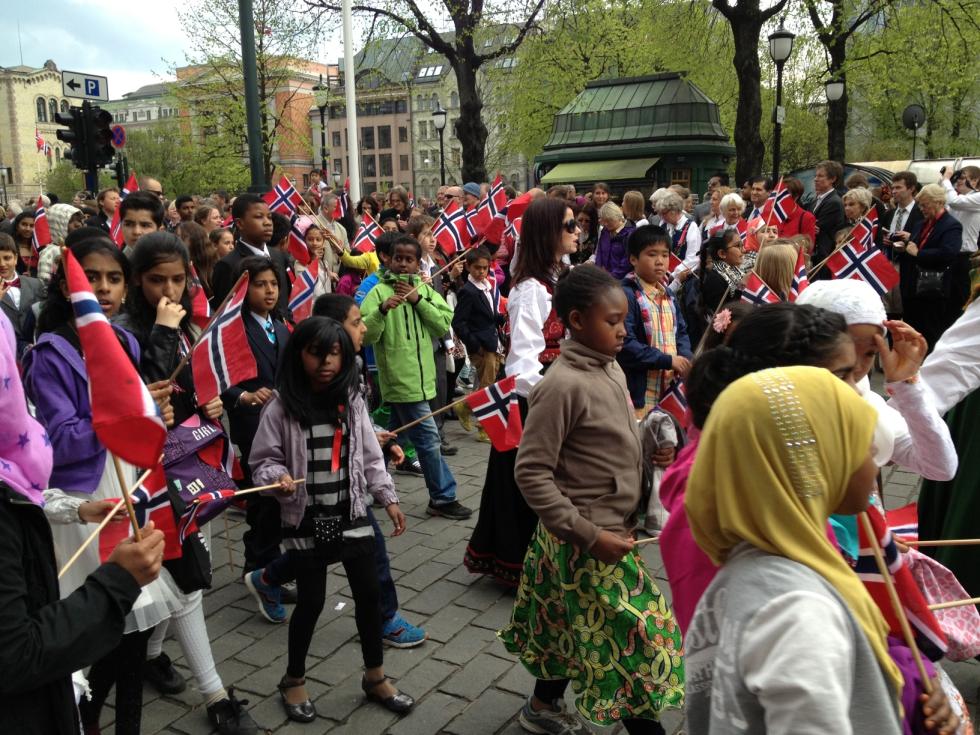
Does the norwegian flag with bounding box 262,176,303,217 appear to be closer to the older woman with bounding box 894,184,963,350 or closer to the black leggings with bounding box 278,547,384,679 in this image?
the black leggings with bounding box 278,547,384,679

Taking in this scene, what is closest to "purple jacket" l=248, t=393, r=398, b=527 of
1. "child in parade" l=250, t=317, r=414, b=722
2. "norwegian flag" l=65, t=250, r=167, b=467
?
"child in parade" l=250, t=317, r=414, b=722

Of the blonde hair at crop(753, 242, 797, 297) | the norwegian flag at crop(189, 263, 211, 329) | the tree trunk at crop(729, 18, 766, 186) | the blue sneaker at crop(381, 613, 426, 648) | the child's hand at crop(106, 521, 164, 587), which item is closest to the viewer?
the child's hand at crop(106, 521, 164, 587)

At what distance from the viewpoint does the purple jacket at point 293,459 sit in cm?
353

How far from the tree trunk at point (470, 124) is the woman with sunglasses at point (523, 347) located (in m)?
19.1

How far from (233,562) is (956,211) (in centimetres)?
910

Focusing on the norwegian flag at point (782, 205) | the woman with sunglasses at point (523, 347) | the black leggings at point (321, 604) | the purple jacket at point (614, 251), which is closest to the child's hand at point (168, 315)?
the black leggings at point (321, 604)

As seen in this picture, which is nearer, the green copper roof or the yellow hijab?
the yellow hijab

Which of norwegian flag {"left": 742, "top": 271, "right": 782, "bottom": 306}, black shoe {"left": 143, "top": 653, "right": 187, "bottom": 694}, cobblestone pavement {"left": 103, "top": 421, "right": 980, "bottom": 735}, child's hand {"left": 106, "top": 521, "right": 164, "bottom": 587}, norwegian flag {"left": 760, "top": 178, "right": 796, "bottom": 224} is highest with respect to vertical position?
norwegian flag {"left": 760, "top": 178, "right": 796, "bottom": 224}

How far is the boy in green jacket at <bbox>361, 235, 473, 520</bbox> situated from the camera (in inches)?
228

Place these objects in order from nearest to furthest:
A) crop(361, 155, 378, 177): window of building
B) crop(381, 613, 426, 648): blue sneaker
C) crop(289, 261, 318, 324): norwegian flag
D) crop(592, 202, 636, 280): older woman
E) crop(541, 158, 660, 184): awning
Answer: crop(381, 613, 426, 648): blue sneaker, crop(289, 261, 318, 324): norwegian flag, crop(592, 202, 636, 280): older woman, crop(541, 158, 660, 184): awning, crop(361, 155, 378, 177): window of building

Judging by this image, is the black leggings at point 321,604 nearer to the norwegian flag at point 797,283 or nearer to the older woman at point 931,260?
the norwegian flag at point 797,283

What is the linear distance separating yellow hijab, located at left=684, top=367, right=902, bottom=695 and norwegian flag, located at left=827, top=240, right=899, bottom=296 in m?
Answer: 5.15

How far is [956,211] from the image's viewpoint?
398 inches

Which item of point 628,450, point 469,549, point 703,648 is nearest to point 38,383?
point 628,450
